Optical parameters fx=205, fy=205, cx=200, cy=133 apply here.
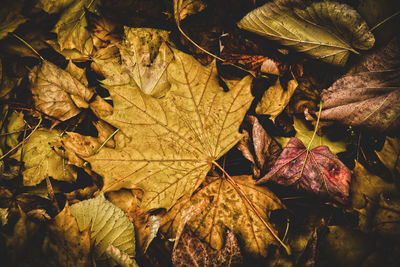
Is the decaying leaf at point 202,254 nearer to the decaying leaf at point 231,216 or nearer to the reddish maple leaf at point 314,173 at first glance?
the decaying leaf at point 231,216

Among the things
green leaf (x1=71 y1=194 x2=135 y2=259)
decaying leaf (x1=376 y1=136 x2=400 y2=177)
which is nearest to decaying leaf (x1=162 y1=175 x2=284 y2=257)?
green leaf (x1=71 y1=194 x2=135 y2=259)

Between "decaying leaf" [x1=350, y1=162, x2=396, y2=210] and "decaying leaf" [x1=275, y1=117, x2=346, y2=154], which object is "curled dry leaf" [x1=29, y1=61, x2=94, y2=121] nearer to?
Answer: "decaying leaf" [x1=275, y1=117, x2=346, y2=154]

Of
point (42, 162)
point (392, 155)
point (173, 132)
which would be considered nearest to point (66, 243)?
point (42, 162)

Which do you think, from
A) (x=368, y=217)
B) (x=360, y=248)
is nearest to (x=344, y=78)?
(x=368, y=217)

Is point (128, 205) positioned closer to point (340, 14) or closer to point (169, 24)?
point (169, 24)

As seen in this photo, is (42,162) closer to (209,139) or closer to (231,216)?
(209,139)

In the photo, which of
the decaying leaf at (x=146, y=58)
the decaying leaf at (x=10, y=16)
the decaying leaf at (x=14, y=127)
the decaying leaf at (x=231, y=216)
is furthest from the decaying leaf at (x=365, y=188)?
the decaying leaf at (x=10, y=16)
